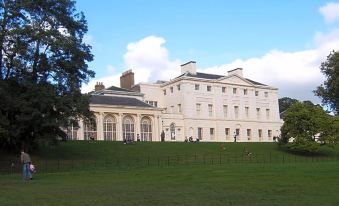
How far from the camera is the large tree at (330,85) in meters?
72.3

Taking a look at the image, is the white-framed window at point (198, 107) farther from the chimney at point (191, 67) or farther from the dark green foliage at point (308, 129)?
the dark green foliage at point (308, 129)

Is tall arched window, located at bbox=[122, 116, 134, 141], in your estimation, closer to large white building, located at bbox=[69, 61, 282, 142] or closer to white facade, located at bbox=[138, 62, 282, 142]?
large white building, located at bbox=[69, 61, 282, 142]

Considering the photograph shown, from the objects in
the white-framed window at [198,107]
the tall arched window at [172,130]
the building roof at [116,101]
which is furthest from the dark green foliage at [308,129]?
the white-framed window at [198,107]

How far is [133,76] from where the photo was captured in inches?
3866

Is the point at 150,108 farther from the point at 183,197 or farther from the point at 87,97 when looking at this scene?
the point at 183,197

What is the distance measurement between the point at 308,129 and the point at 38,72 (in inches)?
1550

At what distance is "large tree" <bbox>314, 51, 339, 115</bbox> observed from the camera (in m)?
72.3

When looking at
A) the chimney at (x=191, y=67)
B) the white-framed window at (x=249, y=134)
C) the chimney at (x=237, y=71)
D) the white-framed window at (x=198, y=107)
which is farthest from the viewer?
the chimney at (x=237, y=71)

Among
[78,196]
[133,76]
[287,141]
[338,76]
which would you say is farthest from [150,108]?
[78,196]

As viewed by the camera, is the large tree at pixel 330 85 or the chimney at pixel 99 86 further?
the chimney at pixel 99 86

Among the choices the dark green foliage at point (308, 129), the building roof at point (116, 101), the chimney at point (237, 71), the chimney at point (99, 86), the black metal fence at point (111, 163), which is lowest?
the black metal fence at point (111, 163)

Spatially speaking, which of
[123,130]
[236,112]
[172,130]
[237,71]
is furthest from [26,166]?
[237,71]

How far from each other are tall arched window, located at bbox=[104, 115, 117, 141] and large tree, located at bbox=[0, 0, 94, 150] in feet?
118

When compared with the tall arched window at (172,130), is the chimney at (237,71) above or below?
above
